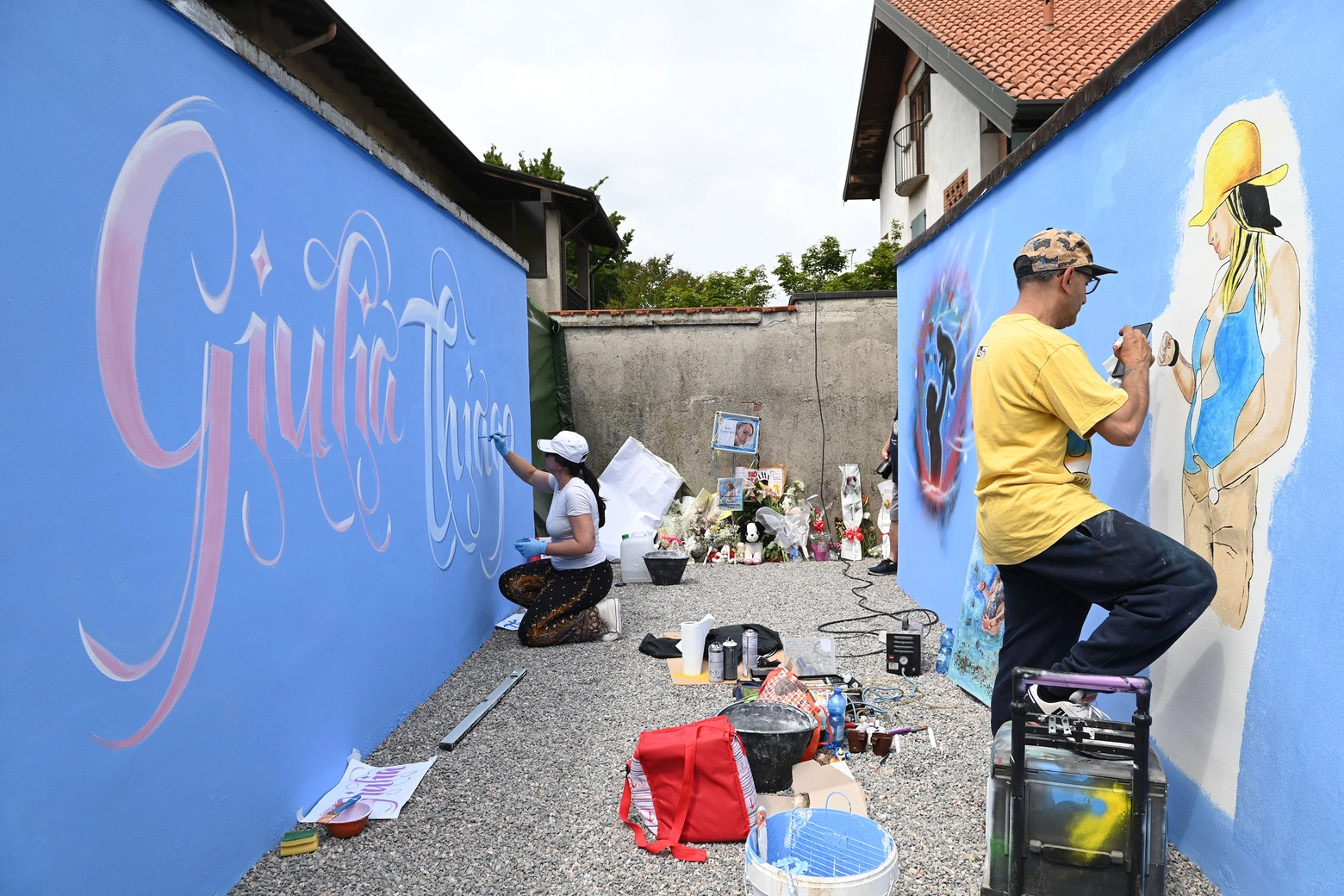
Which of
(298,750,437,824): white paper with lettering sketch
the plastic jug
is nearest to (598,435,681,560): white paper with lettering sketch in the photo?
the plastic jug

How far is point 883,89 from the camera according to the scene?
54.2ft

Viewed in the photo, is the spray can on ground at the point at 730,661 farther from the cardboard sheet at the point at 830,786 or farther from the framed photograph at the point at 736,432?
the framed photograph at the point at 736,432

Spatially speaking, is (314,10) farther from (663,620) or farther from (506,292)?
(663,620)

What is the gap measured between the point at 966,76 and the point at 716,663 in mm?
8918

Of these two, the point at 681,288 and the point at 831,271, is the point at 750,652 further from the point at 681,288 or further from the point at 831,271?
the point at 681,288

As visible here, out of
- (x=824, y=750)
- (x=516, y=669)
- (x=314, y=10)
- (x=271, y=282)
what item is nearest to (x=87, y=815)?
(x=271, y=282)

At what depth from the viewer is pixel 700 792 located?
302 centimetres

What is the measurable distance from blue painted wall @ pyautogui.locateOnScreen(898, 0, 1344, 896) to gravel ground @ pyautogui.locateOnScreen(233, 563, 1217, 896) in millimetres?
371

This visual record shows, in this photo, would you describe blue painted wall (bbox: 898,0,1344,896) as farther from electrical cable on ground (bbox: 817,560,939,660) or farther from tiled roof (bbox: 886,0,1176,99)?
tiled roof (bbox: 886,0,1176,99)

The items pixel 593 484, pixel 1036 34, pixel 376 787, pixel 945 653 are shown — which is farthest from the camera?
pixel 1036 34

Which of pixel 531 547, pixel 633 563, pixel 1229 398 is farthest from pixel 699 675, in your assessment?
pixel 633 563

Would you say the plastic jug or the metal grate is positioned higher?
the metal grate

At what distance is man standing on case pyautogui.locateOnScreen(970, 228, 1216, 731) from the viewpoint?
2.50 metres

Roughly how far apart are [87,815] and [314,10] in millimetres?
8116
